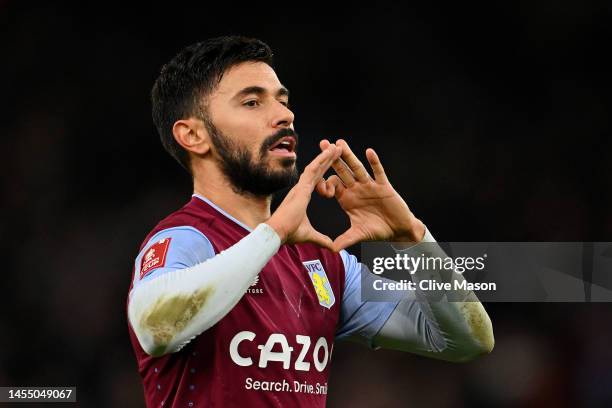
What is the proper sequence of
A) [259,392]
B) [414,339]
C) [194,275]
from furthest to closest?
[414,339] < [259,392] < [194,275]

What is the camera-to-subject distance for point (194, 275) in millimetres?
2414

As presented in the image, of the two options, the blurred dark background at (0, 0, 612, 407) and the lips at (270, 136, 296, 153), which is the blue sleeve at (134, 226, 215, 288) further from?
the blurred dark background at (0, 0, 612, 407)

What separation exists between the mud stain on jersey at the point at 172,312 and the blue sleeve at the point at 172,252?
114 mm

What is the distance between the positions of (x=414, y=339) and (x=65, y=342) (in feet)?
11.5

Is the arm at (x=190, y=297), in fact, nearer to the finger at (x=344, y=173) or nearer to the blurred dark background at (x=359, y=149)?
the finger at (x=344, y=173)

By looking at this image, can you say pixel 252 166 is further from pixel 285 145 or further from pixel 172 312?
pixel 172 312

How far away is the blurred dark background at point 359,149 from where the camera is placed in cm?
605

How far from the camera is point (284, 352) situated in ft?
9.12

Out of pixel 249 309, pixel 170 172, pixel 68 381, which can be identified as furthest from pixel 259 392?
pixel 170 172

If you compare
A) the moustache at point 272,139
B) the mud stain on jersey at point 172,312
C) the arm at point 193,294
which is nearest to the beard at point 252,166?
the moustache at point 272,139

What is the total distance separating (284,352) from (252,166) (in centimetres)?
59

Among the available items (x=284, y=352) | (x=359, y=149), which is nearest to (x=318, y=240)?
(x=284, y=352)

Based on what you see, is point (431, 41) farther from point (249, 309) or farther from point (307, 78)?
point (249, 309)
